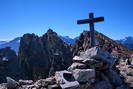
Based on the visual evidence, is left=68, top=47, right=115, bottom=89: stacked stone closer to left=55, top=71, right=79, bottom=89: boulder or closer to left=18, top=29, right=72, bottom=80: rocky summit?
left=55, top=71, right=79, bottom=89: boulder

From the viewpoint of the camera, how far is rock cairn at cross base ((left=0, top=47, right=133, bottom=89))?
37.0 ft

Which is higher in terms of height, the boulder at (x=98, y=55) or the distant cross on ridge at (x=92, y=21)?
the distant cross on ridge at (x=92, y=21)

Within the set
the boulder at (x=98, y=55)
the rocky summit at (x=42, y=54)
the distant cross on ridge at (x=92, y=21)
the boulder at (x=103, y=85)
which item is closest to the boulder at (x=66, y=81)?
the boulder at (x=103, y=85)

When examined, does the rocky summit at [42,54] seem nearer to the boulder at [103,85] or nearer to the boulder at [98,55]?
the boulder at [98,55]

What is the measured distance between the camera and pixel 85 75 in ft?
37.9

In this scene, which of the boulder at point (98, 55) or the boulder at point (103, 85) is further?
the boulder at point (98, 55)

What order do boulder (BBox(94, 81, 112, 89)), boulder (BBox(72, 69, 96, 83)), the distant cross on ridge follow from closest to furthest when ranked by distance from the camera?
boulder (BBox(72, 69, 96, 83)), boulder (BBox(94, 81, 112, 89)), the distant cross on ridge

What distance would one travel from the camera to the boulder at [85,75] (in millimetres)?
11469

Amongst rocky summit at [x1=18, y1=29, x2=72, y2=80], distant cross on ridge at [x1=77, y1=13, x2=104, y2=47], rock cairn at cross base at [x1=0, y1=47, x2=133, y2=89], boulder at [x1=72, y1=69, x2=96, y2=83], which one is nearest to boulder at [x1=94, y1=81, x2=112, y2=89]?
rock cairn at cross base at [x1=0, y1=47, x2=133, y2=89]

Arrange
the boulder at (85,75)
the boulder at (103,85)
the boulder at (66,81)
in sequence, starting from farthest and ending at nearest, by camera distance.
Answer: the boulder at (103,85) < the boulder at (85,75) < the boulder at (66,81)

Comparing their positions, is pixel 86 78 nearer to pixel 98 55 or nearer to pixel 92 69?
pixel 92 69

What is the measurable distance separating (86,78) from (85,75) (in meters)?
0.17

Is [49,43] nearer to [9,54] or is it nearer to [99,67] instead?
[9,54]

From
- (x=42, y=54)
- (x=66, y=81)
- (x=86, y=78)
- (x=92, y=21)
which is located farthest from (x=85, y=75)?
(x=42, y=54)
